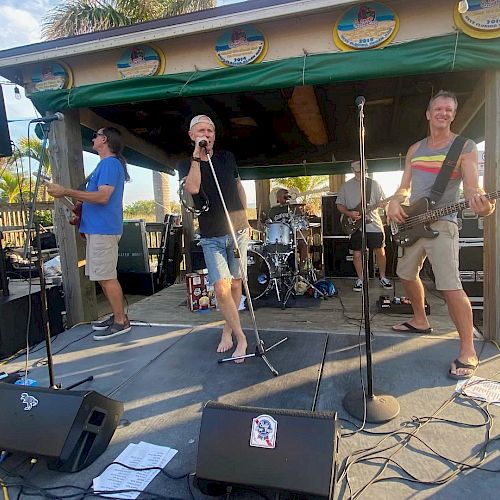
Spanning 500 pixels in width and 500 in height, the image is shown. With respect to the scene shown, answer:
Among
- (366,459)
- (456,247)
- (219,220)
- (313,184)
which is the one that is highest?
(313,184)

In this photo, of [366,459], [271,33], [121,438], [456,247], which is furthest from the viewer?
[271,33]

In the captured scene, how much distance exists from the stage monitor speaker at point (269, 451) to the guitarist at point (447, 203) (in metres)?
1.44

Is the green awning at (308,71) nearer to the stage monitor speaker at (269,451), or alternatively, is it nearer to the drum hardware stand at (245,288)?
the drum hardware stand at (245,288)

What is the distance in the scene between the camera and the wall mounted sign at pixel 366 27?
2.75 metres

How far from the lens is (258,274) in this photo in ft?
16.4

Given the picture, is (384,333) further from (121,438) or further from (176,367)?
(121,438)

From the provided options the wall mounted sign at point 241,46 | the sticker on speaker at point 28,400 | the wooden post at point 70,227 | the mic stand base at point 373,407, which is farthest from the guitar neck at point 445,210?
the wooden post at point 70,227

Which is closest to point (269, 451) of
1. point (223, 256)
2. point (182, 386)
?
point (182, 386)

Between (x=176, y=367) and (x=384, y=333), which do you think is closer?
(x=176, y=367)

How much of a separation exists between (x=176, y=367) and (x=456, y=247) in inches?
83.7

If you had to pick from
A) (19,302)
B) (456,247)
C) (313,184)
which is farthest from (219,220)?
(313,184)

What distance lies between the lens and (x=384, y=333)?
10.4 ft

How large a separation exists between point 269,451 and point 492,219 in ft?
8.38

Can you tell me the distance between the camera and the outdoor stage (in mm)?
1617
